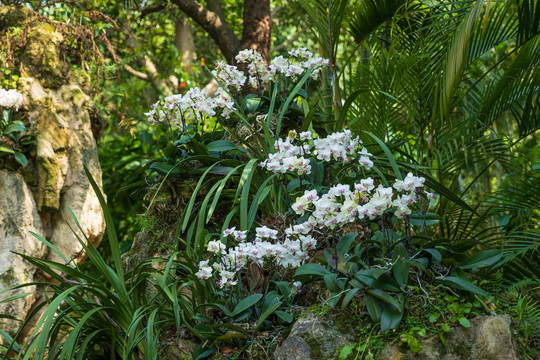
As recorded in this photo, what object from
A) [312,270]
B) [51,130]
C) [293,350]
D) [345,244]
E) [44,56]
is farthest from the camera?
[44,56]

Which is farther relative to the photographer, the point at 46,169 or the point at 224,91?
the point at 46,169

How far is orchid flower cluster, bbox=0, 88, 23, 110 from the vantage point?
378cm

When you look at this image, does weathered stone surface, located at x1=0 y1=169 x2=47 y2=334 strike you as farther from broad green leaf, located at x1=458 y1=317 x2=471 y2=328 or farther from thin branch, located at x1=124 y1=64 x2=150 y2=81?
thin branch, located at x1=124 y1=64 x2=150 y2=81

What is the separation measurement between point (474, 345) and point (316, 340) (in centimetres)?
53

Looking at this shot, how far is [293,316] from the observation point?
2010mm

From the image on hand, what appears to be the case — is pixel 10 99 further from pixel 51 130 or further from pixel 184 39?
pixel 184 39

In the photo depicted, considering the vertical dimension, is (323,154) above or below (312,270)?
above

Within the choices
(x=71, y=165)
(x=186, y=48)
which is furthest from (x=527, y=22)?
(x=186, y=48)

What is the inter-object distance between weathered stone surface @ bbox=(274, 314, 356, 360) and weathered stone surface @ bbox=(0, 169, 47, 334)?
262cm

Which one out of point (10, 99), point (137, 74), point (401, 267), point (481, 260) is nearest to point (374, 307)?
point (401, 267)

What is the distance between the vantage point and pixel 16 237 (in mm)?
3742

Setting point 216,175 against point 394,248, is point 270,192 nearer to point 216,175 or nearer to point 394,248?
point 216,175

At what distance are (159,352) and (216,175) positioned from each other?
1.05 m

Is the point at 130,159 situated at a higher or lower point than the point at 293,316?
higher
